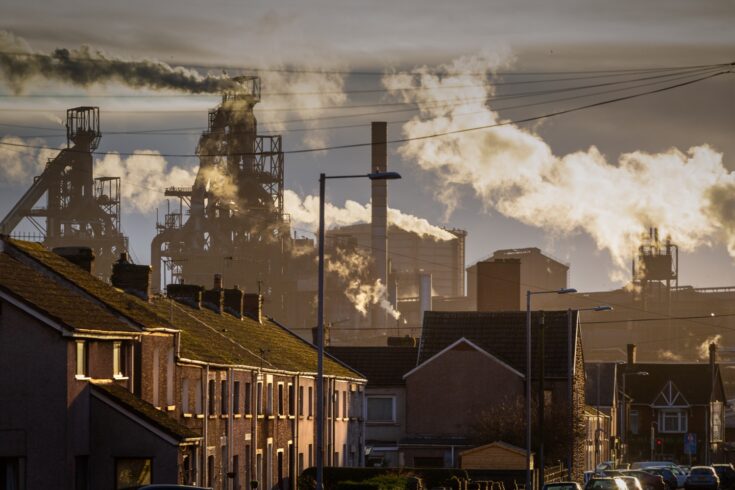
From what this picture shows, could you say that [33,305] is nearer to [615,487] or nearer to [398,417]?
[615,487]

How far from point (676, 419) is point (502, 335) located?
2350 inches

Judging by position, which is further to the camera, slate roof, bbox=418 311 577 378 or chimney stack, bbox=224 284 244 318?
slate roof, bbox=418 311 577 378

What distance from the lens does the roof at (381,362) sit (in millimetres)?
Result: 89062

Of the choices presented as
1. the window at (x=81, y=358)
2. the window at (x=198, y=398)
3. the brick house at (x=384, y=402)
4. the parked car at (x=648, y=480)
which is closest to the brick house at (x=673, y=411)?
the brick house at (x=384, y=402)

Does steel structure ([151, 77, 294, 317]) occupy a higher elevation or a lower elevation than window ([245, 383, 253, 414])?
higher

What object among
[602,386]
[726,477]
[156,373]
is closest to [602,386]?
[602,386]

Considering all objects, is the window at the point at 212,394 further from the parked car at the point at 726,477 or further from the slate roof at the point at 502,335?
the slate roof at the point at 502,335

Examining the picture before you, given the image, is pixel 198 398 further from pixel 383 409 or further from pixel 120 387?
pixel 383 409

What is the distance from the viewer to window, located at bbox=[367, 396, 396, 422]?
3474 inches

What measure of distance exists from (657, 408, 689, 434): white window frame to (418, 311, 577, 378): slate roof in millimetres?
55071

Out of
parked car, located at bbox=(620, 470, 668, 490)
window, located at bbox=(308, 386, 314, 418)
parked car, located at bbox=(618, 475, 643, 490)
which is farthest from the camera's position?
window, located at bbox=(308, 386, 314, 418)

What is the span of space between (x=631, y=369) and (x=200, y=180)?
6918 centimetres

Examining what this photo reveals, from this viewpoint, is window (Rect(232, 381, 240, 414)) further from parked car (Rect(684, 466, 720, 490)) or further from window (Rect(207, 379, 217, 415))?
parked car (Rect(684, 466, 720, 490))

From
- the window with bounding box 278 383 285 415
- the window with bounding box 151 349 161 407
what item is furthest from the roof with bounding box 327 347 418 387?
the window with bounding box 151 349 161 407
